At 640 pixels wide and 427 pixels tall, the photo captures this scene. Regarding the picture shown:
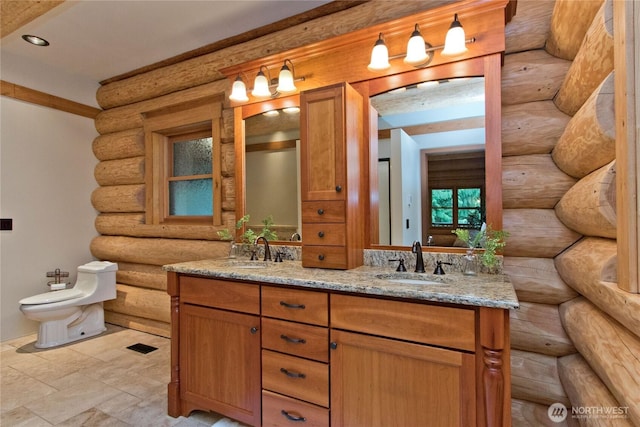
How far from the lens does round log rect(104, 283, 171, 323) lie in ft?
10.5

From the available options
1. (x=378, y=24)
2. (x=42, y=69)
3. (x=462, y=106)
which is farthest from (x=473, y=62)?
(x=42, y=69)

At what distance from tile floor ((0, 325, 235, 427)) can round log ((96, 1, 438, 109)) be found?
2534 mm

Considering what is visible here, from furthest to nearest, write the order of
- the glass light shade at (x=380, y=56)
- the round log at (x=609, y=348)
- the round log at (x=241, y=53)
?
1. the round log at (x=241, y=53)
2. the glass light shade at (x=380, y=56)
3. the round log at (x=609, y=348)

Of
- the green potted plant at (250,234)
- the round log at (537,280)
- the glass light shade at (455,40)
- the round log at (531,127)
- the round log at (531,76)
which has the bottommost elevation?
the round log at (537,280)

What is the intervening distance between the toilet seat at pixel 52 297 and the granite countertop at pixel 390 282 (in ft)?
5.94

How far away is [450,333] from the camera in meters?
1.26

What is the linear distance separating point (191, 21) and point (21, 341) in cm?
343

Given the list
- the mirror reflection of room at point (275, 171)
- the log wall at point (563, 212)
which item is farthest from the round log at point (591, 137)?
the mirror reflection of room at point (275, 171)

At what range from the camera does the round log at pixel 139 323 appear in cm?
325

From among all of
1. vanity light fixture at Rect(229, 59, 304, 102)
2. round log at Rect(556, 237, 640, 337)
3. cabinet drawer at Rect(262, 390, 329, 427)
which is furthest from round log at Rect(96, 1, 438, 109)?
cabinet drawer at Rect(262, 390, 329, 427)

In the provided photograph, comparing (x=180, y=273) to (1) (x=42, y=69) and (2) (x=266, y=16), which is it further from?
(1) (x=42, y=69)

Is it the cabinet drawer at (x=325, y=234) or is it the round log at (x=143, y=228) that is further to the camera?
the round log at (x=143, y=228)

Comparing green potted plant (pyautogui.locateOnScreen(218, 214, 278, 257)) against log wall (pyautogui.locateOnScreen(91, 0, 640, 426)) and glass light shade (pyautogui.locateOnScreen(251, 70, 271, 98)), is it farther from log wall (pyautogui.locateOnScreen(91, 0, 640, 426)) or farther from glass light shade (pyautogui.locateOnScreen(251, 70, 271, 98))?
log wall (pyautogui.locateOnScreen(91, 0, 640, 426))

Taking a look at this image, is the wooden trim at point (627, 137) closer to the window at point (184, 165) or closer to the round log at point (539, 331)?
the round log at point (539, 331)
